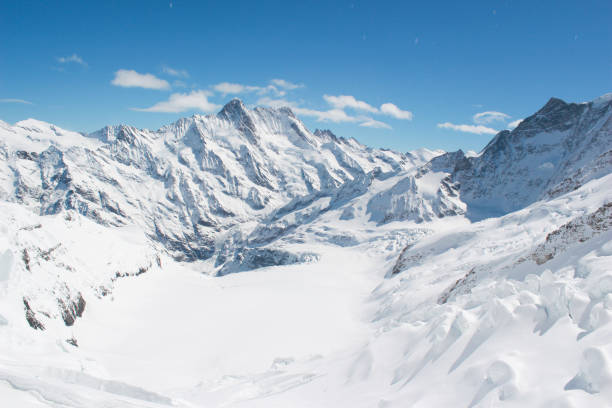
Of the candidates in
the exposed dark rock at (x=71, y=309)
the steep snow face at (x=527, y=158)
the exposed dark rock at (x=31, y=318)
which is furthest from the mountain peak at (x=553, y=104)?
the exposed dark rock at (x=31, y=318)

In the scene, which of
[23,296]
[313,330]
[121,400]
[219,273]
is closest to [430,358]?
[121,400]

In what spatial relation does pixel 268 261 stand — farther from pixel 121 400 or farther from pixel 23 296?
pixel 121 400

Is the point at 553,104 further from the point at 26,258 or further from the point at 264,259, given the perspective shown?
the point at 26,258

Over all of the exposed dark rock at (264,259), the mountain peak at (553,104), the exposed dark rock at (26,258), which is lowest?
the exposed dark rock at (264,259)

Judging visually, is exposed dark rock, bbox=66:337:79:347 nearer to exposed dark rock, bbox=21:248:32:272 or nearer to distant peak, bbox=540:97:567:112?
exposed dark rock, bbox=21:248:32:272

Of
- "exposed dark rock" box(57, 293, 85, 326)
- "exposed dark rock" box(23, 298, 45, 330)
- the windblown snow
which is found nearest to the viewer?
the windblown snow

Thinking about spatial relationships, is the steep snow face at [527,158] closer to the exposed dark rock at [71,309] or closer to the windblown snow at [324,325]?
the windblown snow at [324,325]

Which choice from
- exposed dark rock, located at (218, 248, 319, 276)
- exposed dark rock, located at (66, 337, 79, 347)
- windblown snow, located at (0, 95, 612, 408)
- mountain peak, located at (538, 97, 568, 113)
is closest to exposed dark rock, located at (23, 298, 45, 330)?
windblown snow, located at (0, 95, 612, 408)

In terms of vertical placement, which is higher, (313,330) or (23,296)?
(23,296)
